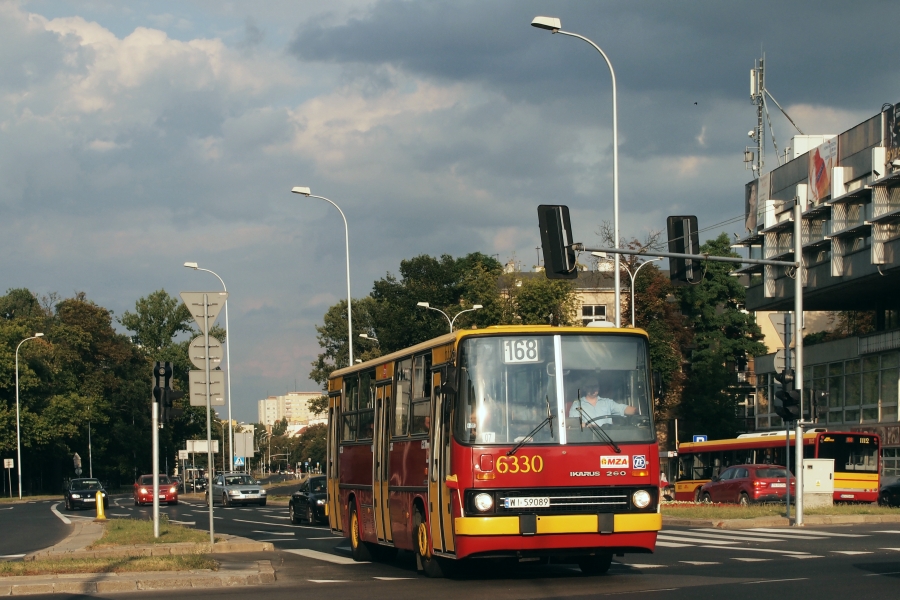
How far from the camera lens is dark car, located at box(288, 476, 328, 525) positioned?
108 ft

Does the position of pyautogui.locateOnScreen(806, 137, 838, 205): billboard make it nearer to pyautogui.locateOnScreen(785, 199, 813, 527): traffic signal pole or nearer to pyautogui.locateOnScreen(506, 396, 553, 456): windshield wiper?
pyautogui.locateOnScreen(785, 199, 813, 527): traffic signal pole

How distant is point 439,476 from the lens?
45.6ft

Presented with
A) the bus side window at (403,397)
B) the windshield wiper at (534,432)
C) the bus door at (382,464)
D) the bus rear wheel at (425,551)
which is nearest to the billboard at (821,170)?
the bus door at (382,464)

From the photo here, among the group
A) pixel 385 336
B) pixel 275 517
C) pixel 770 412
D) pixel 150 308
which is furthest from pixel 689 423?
pixel 150 308

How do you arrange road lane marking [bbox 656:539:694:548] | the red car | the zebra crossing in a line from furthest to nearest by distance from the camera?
1. the red car
2. road lane marking [bbox 656:539:694:548]
3. the zebra crossing

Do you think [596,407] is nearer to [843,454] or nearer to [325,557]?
[325,557]

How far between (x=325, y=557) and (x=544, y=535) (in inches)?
287

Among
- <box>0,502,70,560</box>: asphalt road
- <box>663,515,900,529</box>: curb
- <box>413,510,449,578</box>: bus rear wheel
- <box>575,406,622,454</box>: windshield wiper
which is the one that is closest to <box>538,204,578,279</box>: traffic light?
<box>413,510,449,578</box>: bus rear wheel

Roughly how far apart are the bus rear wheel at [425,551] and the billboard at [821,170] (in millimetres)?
43136

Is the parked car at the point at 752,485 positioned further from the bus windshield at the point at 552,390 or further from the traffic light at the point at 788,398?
the bus windshield at the point at 552,390

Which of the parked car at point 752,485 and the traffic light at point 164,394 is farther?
the parked car at point 752,485

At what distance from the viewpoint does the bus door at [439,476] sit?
44.6 ft

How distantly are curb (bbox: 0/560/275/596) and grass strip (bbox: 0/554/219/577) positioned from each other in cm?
30

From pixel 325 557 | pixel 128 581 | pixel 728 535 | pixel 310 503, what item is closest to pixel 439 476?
pixel 128 581
